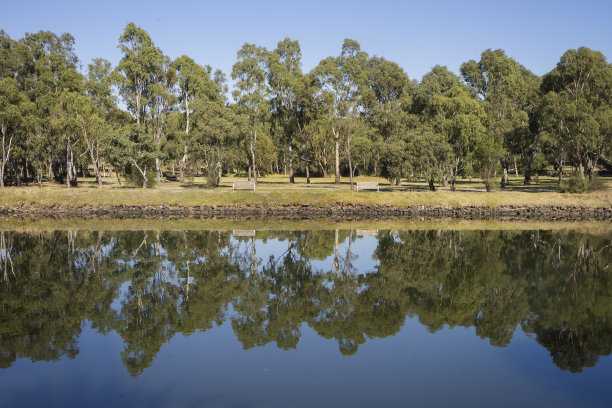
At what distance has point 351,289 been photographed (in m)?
22.3

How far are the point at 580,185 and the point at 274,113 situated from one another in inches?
1756

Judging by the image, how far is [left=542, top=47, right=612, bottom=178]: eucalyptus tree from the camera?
58.3 meters

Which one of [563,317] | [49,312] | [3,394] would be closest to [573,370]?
[563,317]

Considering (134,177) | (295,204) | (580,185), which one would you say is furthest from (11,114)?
(580,185)

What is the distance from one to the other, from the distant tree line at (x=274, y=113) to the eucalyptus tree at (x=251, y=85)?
14 centimetres

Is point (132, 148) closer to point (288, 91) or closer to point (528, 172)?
point (288, 91)

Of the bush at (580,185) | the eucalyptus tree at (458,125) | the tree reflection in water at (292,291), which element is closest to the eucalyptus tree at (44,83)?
the tree reflection in water at (292,291)

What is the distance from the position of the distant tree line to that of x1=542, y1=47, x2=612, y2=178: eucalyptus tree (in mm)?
160

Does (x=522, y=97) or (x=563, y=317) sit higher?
(x=522, y=97)

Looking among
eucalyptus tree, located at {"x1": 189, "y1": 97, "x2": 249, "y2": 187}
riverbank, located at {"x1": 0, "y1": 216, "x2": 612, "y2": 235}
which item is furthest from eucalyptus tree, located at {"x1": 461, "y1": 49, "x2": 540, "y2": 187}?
eucalyptus tree, located at {"x1": 189, "y1": 97, "x2": 249, "y2": 187}

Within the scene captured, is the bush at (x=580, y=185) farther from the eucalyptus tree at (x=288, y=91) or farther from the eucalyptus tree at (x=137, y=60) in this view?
the eucalyptus tree at (x=137, y=60)

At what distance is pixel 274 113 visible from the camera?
8006cm

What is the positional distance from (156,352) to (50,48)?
67181mm

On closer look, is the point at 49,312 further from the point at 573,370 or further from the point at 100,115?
the point at 100,115
